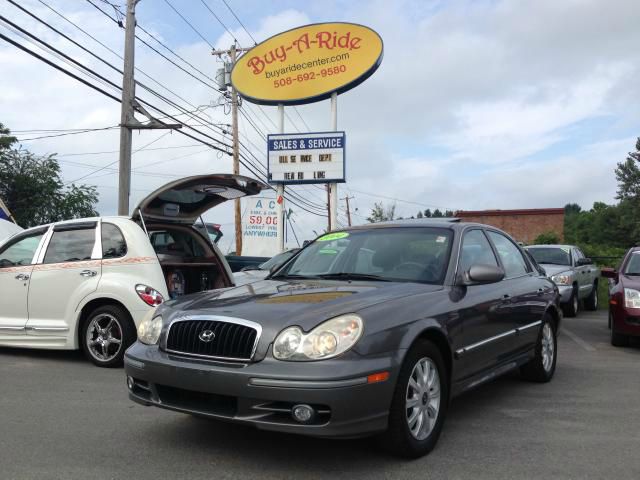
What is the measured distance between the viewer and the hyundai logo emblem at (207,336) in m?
3.75

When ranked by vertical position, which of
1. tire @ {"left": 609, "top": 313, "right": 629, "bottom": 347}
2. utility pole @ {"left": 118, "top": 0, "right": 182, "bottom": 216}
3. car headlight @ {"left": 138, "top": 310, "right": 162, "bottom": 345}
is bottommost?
tire @ {"left": 609, "top": 313, "right": 629, "bottom": 347}

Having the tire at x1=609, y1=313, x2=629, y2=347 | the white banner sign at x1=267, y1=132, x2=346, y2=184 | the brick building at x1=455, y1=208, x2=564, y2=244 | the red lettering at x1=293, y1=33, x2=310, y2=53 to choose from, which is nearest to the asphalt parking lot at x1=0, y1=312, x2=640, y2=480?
the tire at x1=609, y1=313, x2=629, y2=347

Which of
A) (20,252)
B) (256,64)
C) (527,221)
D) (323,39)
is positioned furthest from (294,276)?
(527,221)

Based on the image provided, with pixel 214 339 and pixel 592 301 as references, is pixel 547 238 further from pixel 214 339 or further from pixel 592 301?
pixel 214 339

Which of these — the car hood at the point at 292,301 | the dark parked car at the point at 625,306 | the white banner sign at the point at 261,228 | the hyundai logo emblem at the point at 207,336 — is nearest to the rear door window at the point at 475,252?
the car hood at the point at 292,301

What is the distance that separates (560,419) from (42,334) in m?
5.64

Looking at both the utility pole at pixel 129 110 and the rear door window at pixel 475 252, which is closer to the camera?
the rear door window at pixel 475 252

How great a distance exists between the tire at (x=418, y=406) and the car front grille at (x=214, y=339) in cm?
93

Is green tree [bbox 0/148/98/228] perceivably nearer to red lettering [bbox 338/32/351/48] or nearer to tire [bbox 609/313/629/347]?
red lettering [bbox 338/32/351/48]

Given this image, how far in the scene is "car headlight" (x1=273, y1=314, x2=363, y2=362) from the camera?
3.51 meters

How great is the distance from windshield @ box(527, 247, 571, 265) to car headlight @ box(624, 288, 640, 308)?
4688 mm

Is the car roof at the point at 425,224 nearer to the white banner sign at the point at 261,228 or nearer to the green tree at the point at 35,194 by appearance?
the white banner sign at the point at 261,228

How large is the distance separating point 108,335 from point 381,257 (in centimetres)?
363

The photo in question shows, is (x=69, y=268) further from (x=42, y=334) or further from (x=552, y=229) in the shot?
(x=552, y=229)
